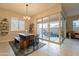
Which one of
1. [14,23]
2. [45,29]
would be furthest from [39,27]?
[14,23]

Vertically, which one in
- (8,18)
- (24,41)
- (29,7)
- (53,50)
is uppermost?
(29,7)

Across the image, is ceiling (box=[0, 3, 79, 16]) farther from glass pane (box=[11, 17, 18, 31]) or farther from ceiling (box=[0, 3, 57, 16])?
glass pane (box=[11, 17, 18, 31])

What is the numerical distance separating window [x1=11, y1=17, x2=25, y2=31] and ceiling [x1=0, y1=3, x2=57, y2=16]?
23 cm

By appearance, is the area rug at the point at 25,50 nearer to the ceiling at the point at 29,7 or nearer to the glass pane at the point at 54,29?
the glass pane at the point at 54,29

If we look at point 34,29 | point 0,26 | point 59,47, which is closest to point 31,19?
point 34,29

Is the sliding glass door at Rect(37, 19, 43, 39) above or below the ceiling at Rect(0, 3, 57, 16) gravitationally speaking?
below

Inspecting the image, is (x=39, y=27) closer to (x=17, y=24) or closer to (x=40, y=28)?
(x=40, y=28)

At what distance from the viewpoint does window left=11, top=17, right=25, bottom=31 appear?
255 centimetres

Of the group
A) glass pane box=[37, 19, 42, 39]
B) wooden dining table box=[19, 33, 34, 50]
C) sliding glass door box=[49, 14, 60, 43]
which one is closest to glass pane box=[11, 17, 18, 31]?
wooden dining table box=[19, 33, 34, 50]

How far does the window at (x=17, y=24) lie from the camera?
2555mm

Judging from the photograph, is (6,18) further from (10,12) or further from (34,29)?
(34,29)

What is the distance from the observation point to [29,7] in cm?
243

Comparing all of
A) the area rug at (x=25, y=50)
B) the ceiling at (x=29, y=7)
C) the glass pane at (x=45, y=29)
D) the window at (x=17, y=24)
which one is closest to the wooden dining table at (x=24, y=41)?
the area rug at (x=25, y=50)

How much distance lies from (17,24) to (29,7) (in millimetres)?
595
